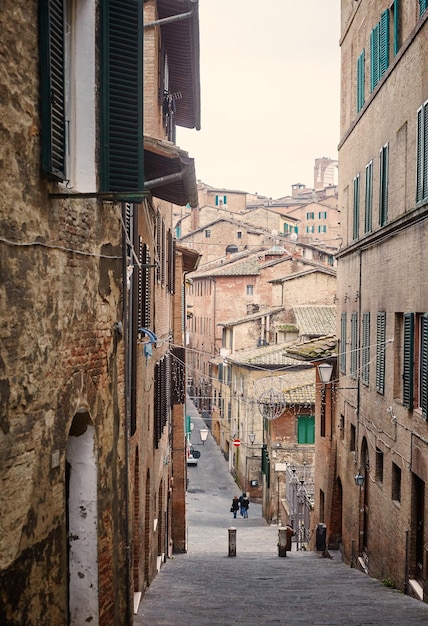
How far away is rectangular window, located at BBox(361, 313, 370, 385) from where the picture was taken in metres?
20.3

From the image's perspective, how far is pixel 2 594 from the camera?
556cm

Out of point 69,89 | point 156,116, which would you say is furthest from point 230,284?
point 69,89

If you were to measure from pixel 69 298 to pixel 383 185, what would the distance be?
12.5 m

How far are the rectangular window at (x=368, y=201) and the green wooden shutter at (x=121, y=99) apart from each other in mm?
12714

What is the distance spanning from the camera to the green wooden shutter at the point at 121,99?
792 cm

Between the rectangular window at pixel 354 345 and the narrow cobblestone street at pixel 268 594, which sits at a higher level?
the rectangular window at pixel 354 345

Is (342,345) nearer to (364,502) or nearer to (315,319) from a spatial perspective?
(364,502)

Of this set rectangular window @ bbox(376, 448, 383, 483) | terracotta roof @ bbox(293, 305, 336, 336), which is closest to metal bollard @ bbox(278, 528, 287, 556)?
rectangular window @ bbox(376, 448, 383, 483)

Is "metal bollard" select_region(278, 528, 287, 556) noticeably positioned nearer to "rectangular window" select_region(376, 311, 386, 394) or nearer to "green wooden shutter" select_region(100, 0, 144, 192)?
"rectangular window" select_region(376, 311, 386, 394)

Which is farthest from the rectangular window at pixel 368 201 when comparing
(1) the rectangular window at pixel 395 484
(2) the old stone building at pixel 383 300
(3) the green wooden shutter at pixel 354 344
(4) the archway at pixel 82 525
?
(4) the archway at pixel 82 525

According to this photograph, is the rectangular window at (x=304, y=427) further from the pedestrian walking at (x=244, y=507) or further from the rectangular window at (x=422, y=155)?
the rectangular window at (x=422, y=155)

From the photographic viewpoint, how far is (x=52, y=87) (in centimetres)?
640

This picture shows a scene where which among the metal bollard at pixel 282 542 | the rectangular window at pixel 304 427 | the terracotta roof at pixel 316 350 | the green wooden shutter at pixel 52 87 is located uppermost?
the green wooden shutter at pixel 52 87

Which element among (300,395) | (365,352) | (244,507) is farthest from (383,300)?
(244,507)
